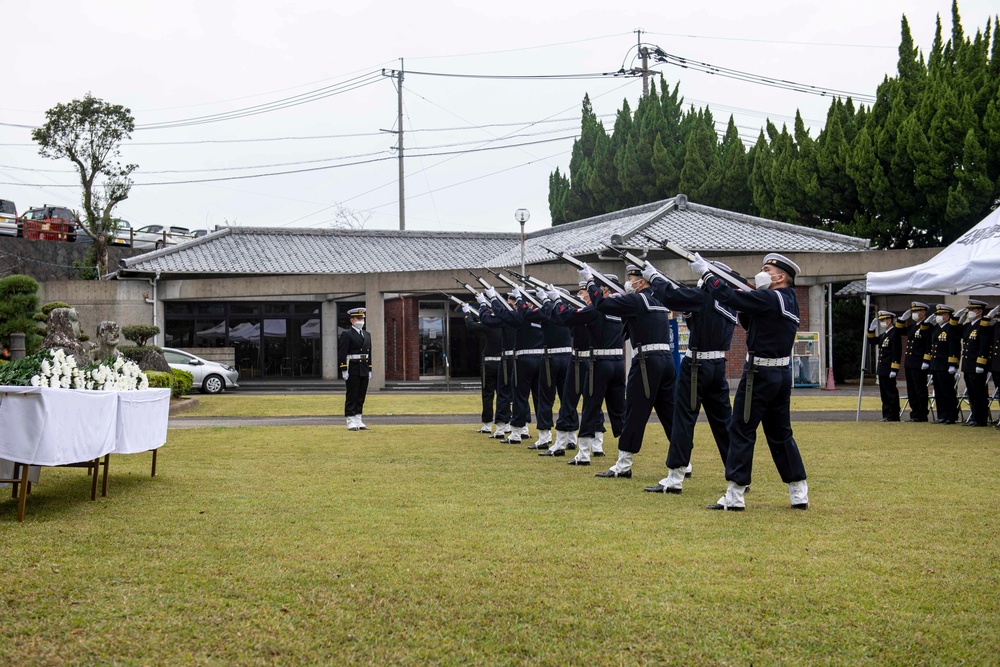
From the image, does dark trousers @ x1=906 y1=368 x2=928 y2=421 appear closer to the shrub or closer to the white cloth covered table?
the white cloth covered table

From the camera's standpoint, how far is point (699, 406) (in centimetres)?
877

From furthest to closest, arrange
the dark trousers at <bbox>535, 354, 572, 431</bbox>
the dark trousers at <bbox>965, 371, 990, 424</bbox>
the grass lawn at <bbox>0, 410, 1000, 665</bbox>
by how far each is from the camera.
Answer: the dark trousers at <bbox>965, 371, 990, 424</bbox> → the dark trousers at <bbox>535, 354, 572, 431</bbox> → the grass lawn at <bbox>0, 410, 1000, 665</bbox>

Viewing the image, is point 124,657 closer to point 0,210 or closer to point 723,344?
point 723,344

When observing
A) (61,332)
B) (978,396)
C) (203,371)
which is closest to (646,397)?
(61,332)

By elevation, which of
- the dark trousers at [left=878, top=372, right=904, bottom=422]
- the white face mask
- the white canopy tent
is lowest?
the dark trousers at [left=878, top=372, right=904, bottom=422]

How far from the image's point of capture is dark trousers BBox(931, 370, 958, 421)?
51.3 feet

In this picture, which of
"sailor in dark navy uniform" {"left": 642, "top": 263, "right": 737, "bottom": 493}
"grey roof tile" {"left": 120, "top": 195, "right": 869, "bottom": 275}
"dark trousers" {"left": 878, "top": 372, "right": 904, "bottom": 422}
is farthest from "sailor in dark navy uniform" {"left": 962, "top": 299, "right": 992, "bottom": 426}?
"grey roof tile" {"left": 120, "top": 195, "right": 869, "bottom": 275}

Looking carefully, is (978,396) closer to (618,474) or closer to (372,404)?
(618,474)

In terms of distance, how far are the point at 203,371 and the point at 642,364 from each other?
19.7 metres

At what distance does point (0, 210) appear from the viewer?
40.6 metres

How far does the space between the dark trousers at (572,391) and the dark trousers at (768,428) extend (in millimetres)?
3323

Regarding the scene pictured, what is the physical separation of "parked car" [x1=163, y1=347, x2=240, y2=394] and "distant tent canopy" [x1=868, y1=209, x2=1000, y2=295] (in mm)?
17654

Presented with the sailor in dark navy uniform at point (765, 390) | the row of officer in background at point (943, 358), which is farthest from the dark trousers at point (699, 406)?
the row of officer in background at point (943, 358)

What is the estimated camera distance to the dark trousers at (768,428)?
25.0 feet
